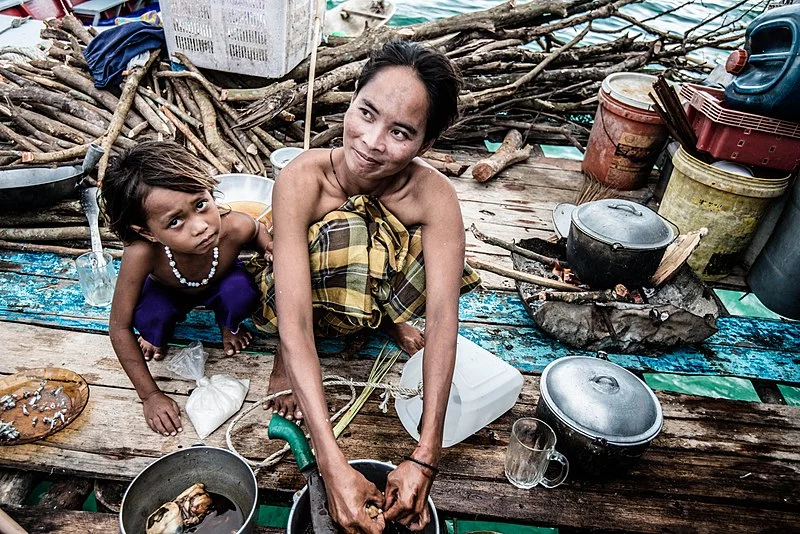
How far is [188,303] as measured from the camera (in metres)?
2.27

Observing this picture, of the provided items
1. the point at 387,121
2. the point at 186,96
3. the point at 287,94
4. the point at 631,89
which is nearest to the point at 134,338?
the point at 387,121

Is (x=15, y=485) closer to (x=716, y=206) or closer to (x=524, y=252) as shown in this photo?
(x=524, y=252)

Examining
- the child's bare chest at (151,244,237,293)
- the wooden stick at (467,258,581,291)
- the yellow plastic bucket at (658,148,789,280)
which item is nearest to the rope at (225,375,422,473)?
the child's bare chest at (151,244,237,293)

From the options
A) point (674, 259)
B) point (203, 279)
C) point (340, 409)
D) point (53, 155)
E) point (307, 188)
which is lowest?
point (340, 409)

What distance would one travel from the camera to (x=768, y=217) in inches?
127

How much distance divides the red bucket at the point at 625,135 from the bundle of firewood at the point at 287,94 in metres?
0.52

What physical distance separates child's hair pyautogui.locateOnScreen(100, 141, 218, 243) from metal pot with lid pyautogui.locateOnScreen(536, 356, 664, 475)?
1499 mm

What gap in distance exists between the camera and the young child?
5.92 ft

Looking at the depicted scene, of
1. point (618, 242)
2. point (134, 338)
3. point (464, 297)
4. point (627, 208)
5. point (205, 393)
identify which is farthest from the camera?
point (464, 297)

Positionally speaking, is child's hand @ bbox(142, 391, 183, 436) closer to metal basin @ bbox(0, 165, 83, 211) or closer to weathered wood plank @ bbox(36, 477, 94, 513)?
weathered wood plank @ bbox(36, 477, 94, 513)

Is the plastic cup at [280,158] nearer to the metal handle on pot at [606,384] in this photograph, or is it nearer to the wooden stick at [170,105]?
the wooden stick at [170,105]

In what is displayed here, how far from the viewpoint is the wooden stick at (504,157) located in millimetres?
4082

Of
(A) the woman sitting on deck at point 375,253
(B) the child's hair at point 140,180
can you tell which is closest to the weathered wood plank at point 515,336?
(A) the woman sitting on deck at point 375,253

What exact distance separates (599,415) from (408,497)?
0.82m
